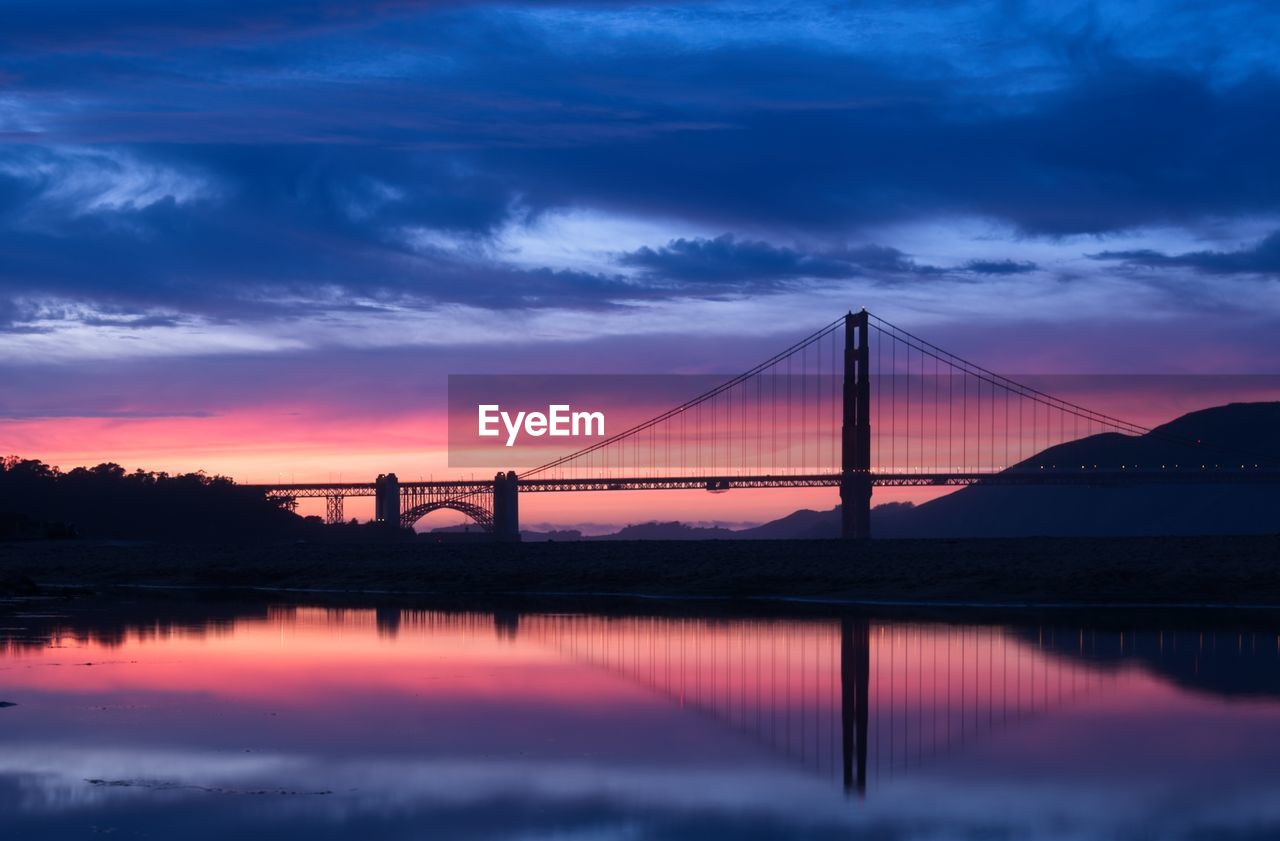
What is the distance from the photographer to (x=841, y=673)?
1634 centimetres

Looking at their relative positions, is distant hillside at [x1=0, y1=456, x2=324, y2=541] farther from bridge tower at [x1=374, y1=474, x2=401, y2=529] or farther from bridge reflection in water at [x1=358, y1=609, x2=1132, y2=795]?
bridge reflection in water at [x1=358, y1=609, x2=1132, y2=795]

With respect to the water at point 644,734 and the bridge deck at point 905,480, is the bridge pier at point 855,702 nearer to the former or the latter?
the water at point 644,734

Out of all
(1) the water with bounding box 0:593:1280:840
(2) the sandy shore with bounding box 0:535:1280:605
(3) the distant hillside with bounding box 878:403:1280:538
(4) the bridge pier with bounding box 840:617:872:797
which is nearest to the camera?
(1) the water with bounding box 0:593:1280:840

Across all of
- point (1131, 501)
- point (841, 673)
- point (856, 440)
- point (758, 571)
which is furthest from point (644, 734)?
point (1131, 501)

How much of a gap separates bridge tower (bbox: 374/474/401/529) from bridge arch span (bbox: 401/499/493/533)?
0.60m

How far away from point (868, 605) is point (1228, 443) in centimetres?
17555

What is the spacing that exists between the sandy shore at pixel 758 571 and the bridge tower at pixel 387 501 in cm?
4029

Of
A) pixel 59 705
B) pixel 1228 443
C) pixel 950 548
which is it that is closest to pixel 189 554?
pixel 950 548

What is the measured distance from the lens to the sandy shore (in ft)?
89.8

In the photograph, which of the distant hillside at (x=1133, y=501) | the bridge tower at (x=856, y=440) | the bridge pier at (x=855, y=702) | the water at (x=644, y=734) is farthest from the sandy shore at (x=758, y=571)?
the distant hillside at (x=1133, y=501)

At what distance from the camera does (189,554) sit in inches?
1833

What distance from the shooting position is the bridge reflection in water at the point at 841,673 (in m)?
12.4

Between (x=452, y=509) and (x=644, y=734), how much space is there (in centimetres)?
7529

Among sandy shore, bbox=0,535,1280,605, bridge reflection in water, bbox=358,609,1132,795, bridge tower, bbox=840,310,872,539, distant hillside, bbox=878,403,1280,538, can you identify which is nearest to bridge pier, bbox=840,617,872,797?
bridge reflection in water, bbox=358,609,1132,795
